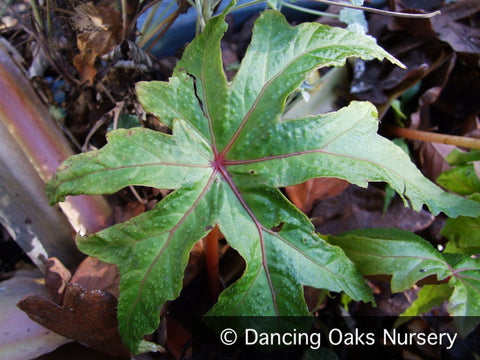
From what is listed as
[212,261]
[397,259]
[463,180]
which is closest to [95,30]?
[212,261]

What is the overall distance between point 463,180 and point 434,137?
276 mm

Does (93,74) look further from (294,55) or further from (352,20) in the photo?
(352,20)

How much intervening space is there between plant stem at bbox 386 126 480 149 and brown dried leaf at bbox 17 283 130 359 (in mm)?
1062

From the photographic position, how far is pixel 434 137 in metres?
1.26

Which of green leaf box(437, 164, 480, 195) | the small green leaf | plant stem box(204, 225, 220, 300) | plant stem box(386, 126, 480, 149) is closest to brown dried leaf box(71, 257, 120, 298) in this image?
plant stem box(204, 225, 220, 300)

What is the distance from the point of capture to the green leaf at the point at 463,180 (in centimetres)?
100

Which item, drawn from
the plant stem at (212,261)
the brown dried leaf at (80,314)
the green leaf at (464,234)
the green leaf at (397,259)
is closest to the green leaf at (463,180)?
the green leaf at (464,234)

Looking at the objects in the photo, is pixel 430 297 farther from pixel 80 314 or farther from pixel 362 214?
pixel 80 314

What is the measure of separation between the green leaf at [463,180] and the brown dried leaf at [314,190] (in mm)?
288

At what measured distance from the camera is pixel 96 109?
1.18 m

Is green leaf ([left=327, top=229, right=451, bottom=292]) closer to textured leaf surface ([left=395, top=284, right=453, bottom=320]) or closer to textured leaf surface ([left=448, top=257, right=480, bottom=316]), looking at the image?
textured leaf surface ([left=448, top=257, right=480, bottom=316])

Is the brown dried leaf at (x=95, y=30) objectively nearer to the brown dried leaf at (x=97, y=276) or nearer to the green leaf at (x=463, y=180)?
the brown dried leaf at (x=97, y=276)

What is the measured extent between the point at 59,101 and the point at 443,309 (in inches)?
56.2

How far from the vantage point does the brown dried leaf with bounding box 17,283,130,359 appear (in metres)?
0.86
